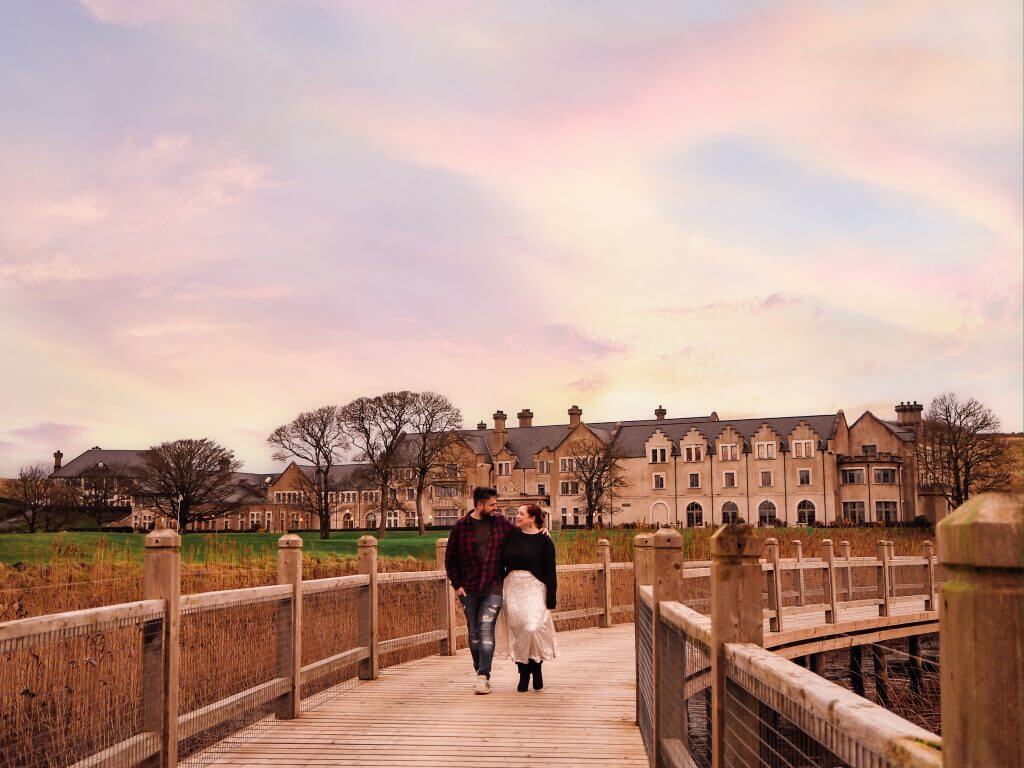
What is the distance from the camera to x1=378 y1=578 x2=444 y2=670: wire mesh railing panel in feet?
44.8

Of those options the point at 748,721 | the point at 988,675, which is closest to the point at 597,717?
the point at 748,721

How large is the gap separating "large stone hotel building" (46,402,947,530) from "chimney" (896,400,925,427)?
0.27ft

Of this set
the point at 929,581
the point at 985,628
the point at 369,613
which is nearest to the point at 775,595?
the point at 929,581

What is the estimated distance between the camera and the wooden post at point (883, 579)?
22.9 meters

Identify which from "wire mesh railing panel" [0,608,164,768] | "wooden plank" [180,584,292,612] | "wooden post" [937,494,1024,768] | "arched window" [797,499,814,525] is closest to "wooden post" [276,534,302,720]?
"wooden plank" [180,584,292,612]

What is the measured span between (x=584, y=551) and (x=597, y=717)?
17.2 meters

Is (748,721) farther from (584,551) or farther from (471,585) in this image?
(584,551)

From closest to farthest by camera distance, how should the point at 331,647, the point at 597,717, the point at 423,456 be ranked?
the point at 597,717, the point at 331,647, the point at 423,456

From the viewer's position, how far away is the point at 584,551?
2656 centimetres

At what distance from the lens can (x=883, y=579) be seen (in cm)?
2306

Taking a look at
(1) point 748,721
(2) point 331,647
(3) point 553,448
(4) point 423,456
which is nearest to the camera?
(1) point 748,721

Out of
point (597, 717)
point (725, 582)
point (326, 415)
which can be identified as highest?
point (326, 415)

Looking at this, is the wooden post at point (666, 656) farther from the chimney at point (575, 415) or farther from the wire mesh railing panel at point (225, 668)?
the chimney at point (575, 415)

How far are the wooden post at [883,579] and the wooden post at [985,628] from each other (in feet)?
73.0
